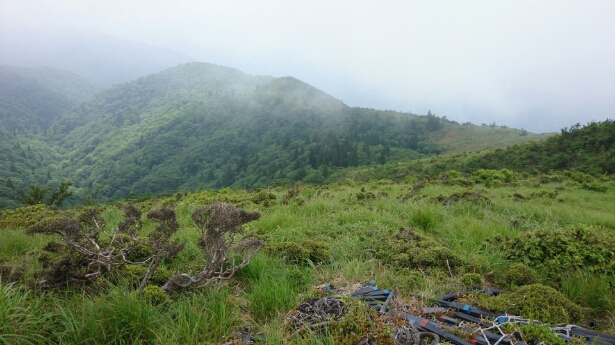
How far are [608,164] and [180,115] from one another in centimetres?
16545

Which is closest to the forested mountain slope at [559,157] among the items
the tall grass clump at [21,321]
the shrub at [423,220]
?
the shrub at [423,220]

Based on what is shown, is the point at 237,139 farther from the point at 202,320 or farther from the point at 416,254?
the point at 202,320

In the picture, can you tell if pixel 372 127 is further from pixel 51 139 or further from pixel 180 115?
pixel 51 139

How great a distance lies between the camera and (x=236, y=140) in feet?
412

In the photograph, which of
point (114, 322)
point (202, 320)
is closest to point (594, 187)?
point (202, 320)

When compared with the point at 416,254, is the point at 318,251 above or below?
below

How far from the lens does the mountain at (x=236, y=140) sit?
278 feet

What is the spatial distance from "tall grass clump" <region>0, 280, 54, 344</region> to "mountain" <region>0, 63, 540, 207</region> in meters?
55.8

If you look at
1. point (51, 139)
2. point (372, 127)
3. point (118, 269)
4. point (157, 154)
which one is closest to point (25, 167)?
point (157, 154)

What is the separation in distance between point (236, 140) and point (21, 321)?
5006 inches

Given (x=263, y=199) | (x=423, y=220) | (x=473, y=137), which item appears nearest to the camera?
(x=423, y=220)

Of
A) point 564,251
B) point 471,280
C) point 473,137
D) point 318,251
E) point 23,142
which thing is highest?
point 473,137

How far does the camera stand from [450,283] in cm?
322

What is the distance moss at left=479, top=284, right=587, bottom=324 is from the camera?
2480mm
